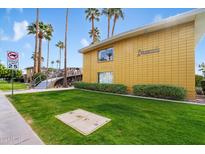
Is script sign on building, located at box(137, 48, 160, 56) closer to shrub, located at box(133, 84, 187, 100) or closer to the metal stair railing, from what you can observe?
shrub, located at box(133, 84, 187, 100)

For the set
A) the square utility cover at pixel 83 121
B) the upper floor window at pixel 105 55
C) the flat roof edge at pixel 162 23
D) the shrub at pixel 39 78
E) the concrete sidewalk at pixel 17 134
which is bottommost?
the concrete sidewalk at pixel 17 134

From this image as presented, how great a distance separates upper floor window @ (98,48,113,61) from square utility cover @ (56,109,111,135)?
9.24 metres

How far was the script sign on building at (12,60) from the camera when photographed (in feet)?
26.4

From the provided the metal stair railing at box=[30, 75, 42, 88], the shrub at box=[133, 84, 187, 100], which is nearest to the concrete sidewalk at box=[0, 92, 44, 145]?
the shrub at box=[133, 84, 187, 100]

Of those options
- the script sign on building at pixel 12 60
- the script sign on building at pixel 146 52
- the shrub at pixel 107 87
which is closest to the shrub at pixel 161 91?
the shrub at pixel 107 87

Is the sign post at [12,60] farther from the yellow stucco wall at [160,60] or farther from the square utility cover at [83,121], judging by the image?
the yellow stucco wall at [160,60]

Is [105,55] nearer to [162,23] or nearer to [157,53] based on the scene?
[157,53]

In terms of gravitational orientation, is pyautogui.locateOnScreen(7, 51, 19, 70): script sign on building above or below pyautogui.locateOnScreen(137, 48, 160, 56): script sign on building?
below

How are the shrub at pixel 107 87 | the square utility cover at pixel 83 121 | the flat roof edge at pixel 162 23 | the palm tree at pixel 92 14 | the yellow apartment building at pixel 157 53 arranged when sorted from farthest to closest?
the palm tree at pixel 92 14, the shrub at pixel 107 87, the yellow apartment building at pixel 157 53, the flat roof edge at pixel 162 23, the square utility cover at pixel 83 121

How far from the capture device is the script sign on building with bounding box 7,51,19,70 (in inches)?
317

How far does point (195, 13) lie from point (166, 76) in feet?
13.3

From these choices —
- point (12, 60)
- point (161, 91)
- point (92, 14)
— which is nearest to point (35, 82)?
point (12, 60)

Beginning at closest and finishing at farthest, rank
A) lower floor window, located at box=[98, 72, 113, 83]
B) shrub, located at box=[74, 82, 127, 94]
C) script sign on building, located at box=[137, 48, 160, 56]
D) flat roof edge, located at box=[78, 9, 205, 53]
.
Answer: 1. flat roof edge, located at box=[78, 9, 205, 53]
2. script sign on building, located at box=[137, 48, 160, 56]
3. shrub, located at box=[74, 82, 127, 94]
4. lower floor window, located at box=[98, 72, 113, 83]

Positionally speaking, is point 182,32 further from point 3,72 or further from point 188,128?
point 3,72
